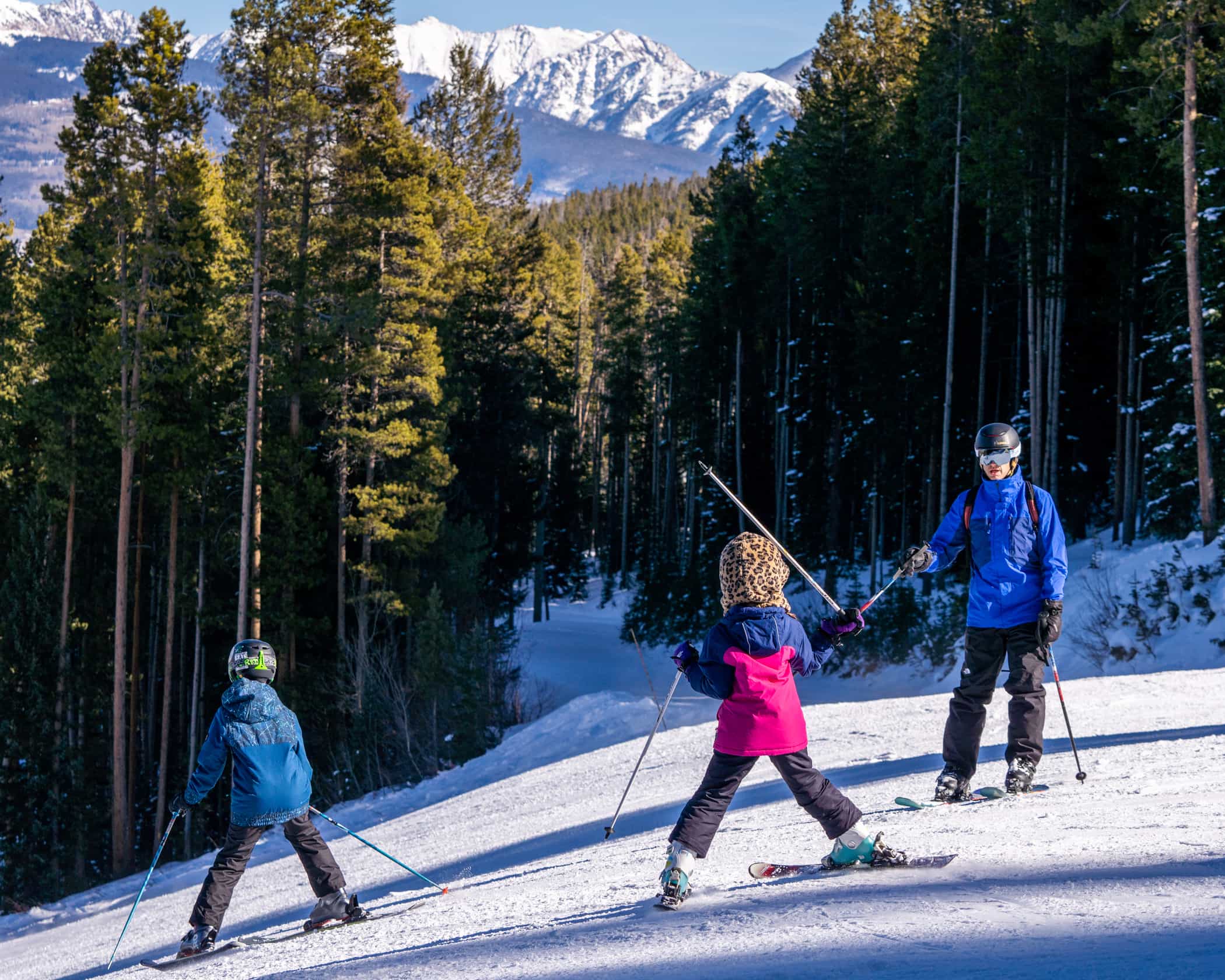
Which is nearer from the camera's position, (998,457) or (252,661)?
(998,457)

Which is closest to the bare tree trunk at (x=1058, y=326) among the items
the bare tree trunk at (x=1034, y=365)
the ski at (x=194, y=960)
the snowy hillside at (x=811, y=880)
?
the bare tree trunk at (x=1034, y=365)

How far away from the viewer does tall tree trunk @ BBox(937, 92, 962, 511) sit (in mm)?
27672

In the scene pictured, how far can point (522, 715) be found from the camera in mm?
24359

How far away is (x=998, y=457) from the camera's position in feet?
22.1

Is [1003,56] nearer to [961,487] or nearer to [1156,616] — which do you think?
[961,487]

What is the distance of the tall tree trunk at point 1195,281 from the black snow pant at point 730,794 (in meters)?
14.9

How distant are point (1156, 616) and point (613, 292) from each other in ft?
135

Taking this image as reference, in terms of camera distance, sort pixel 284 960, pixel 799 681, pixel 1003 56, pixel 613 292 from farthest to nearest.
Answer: pixel 613 292, pixel 1003 56, pixel 799 681, pixel 284 960

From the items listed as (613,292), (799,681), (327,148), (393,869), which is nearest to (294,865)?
(393,869)

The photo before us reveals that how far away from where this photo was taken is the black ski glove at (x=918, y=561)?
6.59m

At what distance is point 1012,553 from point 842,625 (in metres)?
1.86

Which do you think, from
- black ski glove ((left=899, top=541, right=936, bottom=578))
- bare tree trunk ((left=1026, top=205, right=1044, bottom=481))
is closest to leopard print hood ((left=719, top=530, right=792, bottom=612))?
black ski glove ((left=899, top=541, right=936, bottom=578))

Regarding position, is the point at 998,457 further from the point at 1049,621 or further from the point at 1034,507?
the point at 1049,621

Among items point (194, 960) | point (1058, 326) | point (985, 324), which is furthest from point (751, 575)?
point (985, 324)
